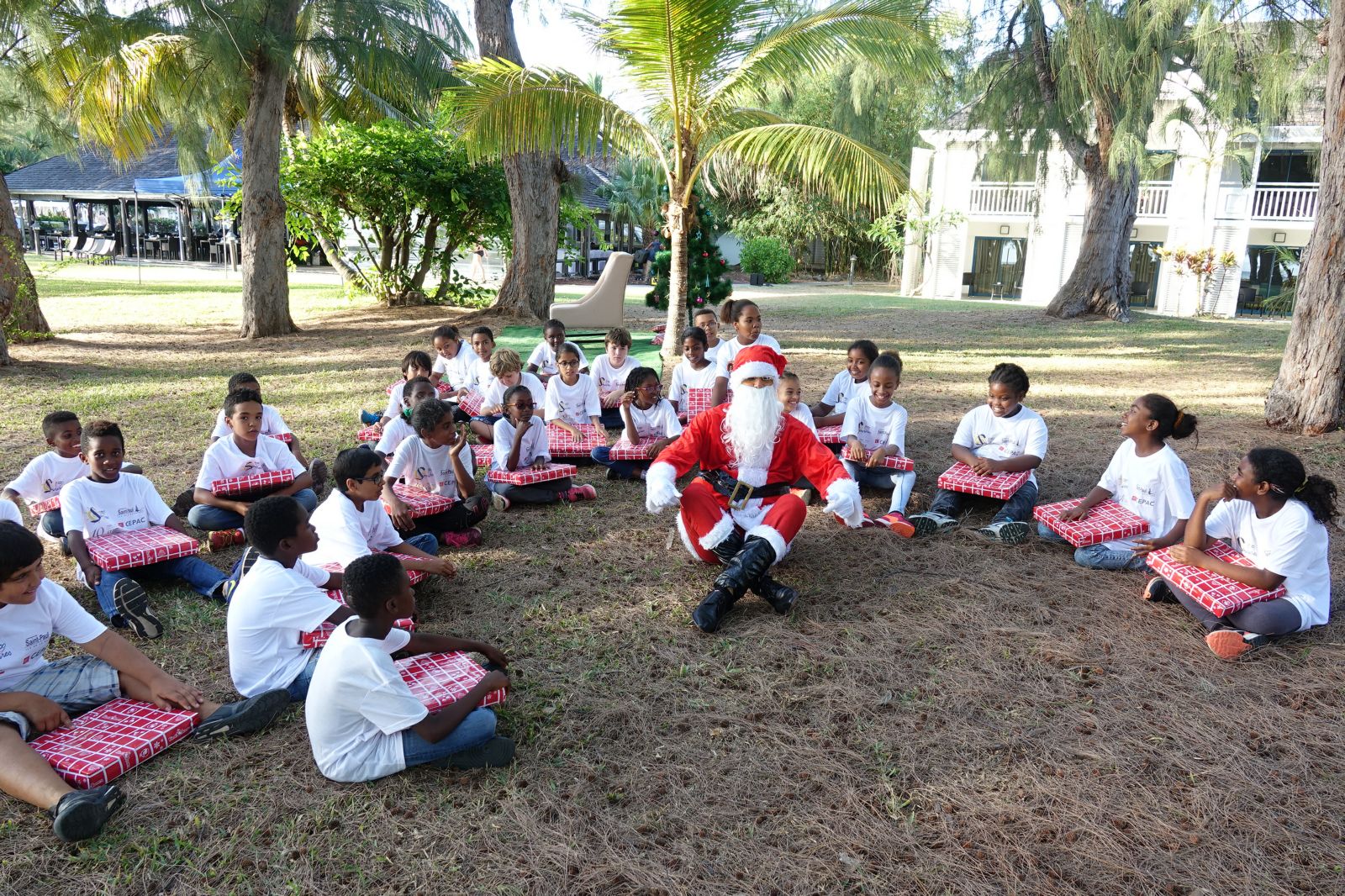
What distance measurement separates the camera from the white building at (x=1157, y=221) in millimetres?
24922

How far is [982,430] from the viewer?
614cm

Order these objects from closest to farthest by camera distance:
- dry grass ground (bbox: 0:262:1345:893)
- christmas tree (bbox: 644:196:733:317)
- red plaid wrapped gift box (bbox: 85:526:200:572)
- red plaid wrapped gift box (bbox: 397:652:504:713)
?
1. dry grass ground (bbox: 0:262:1345:893)
2. red plaid wrapped gift box (bbox: 397:652:504:713)
3. red plaid wrapped gift box (bbox: 85:526:200:572)
4. christmas tree (bbox: 644:196:733:317)

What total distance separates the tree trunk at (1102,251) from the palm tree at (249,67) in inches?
529

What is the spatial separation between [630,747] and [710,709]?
→ 1.37ft

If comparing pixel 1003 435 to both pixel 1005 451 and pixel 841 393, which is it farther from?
pixel 841 393

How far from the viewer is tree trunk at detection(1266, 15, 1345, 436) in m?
7.79

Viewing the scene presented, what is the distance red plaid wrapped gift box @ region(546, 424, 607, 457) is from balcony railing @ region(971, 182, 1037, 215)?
84.3ft

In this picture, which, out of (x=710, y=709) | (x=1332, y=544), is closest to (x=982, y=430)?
(x=1332, y=544)

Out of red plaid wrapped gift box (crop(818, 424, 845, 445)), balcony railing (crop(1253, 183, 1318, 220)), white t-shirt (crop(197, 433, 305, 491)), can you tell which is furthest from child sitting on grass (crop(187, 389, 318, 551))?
balcony railing (crop(1253, 183, 1318, 220))

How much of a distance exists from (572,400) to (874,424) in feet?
7.94

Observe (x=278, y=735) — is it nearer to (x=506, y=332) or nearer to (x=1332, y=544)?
(x=1332, y=544)

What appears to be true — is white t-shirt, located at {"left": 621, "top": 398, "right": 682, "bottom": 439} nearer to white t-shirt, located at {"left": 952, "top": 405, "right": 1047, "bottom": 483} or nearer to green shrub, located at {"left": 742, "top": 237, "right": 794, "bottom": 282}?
white t-shirt, located at {"left": 952, "top": 405, "right": 1047, "bottom": 483}

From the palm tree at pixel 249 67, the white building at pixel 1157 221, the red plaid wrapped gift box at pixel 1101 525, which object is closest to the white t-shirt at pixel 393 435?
the red plaid wrapped gift box at pixel 1101 525

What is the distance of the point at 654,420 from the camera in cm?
707
